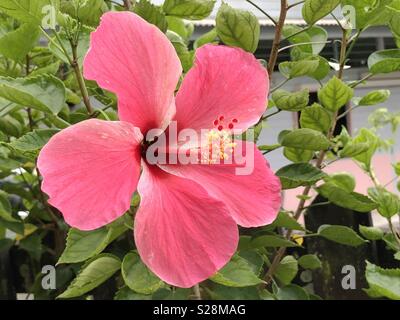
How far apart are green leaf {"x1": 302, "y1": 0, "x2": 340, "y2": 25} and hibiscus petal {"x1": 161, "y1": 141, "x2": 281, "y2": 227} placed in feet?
0.75

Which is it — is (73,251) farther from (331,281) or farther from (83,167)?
(331,281)

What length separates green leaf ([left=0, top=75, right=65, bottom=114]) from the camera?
466 millimetres

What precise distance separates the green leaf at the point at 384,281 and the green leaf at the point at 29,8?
466 mm

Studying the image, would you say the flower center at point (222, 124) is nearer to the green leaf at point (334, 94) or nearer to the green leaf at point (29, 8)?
the green leaf at point (29, 8)

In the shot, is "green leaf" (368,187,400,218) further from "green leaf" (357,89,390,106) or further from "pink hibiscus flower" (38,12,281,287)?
"pink hibiscus flower" (38,12,281,287)

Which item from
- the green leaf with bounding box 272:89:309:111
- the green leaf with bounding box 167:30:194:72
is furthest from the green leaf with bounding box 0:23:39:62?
the green leaf with bounding box 272:89:309:111

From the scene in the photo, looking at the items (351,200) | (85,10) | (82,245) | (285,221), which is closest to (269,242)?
(285,221)

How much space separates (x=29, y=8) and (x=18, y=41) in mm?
117

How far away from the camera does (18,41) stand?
1.78ft

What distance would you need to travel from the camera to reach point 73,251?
528 mm

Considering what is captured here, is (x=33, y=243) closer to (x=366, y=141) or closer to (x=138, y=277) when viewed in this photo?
(x=138, y=277)

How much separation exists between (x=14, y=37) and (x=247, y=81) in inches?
10.6

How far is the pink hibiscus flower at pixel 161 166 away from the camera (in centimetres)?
32
